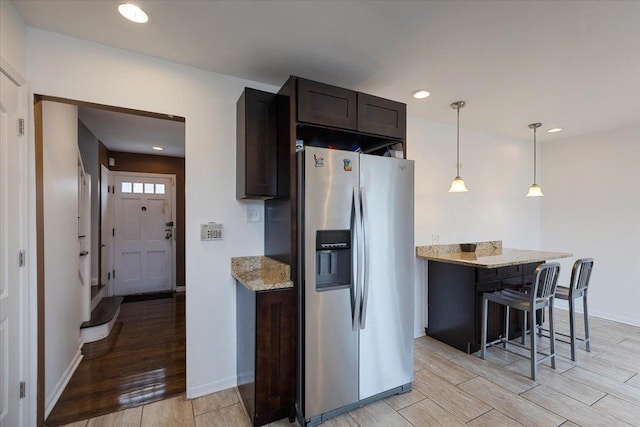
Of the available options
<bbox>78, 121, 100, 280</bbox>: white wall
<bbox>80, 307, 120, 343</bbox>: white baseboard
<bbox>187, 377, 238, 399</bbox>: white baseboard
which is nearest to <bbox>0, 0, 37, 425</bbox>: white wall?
<bbox>187, 377, 238, 399</bbox>: white baseboard

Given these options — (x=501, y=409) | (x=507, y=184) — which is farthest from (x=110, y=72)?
(x=507, y=184)

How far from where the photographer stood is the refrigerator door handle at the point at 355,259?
2.12 meters

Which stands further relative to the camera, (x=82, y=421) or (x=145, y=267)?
(x=145, y=267)

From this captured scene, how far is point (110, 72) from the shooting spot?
2.08 metres

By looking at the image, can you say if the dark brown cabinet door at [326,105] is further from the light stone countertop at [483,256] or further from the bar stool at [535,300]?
the bar stool at [535,300]

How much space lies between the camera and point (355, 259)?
6.97ft

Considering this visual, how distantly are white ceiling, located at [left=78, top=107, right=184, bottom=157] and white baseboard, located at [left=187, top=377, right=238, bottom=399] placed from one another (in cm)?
260

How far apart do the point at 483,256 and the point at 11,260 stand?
3.95 metres

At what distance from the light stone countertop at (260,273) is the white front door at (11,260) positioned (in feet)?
4.15

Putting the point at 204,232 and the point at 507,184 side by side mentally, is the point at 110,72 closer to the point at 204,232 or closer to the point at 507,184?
the point at 204,232

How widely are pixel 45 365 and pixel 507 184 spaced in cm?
533

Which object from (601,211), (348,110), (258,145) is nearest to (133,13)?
(258,145)

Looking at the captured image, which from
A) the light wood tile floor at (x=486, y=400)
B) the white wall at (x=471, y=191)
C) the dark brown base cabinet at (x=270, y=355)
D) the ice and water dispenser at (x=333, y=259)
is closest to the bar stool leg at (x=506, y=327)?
the light wood tile floor at (x=486, y=400)

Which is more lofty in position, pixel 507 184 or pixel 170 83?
pixel 170 83
